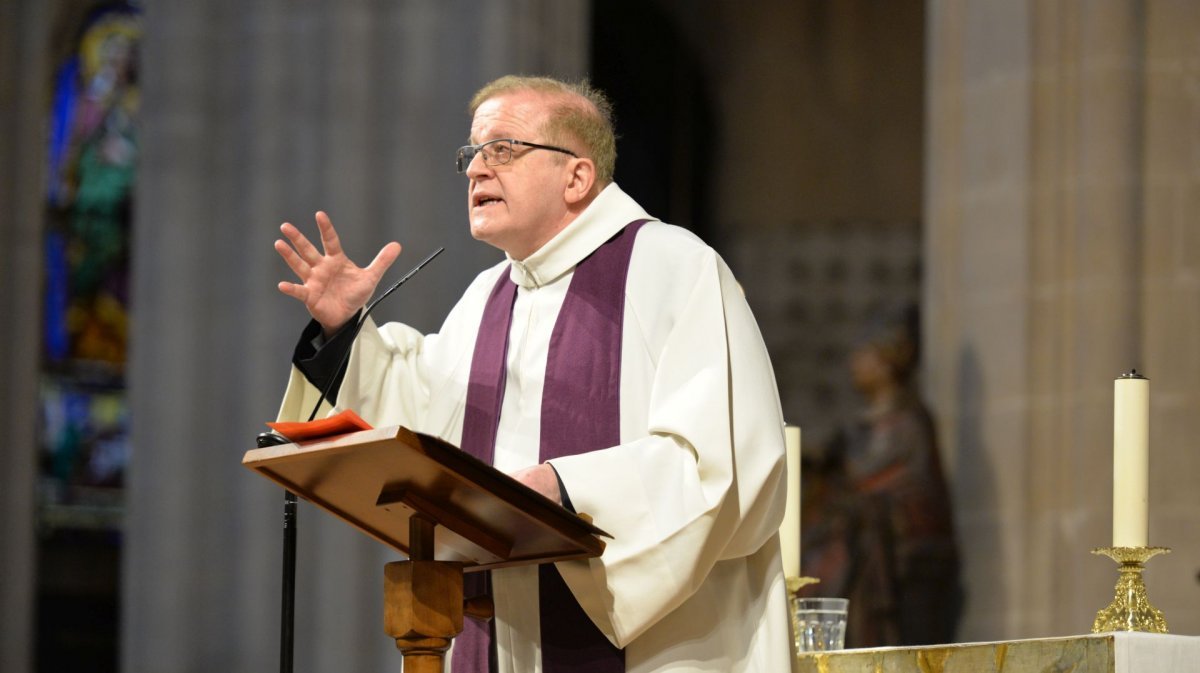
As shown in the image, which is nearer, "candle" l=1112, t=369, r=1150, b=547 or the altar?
the altar

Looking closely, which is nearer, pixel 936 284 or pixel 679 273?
pixel 679 273

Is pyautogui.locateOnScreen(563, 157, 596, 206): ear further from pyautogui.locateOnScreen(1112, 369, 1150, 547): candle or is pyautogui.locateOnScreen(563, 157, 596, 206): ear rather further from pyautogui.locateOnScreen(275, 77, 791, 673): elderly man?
pyautogui.locateOnScreen(1112, 369, 1150, 547): candle

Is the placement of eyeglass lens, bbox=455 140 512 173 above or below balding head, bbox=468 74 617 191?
below

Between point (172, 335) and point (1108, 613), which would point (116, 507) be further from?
point (1108, 613)

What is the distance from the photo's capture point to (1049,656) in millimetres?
3604

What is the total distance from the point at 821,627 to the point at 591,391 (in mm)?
834

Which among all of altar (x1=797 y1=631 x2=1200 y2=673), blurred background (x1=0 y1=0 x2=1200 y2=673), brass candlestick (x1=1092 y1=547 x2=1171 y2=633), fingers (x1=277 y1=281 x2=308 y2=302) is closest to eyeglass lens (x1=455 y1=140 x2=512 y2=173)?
fingers (x1=277 y1=281 x2=308 y2=302)

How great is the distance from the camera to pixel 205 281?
7785 millimetres

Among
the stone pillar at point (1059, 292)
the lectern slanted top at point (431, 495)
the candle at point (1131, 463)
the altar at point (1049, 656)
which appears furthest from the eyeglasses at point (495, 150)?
the stone pillar at point (1059, 292)

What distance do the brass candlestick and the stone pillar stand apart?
134 inches

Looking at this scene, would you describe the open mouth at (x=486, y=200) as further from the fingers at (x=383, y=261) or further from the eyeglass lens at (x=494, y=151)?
the fingers at (x=383, y=261)

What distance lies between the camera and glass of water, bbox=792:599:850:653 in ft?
13.4

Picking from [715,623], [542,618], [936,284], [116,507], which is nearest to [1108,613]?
[715,623]

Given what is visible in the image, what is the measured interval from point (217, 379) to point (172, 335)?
251 millimetres
